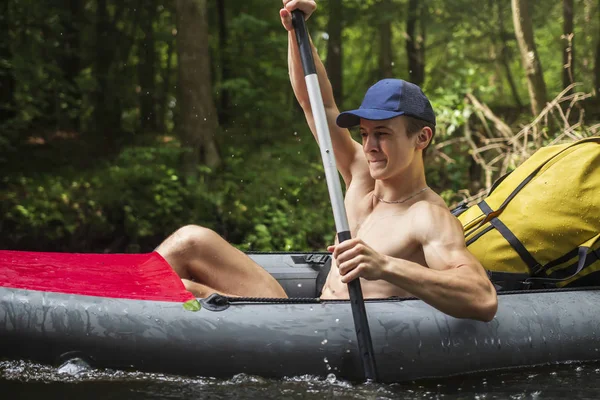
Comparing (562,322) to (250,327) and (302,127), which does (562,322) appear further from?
(302,127)

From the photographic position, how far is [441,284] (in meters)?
2.78

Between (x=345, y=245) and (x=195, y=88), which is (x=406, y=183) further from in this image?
(x=195, y=88)

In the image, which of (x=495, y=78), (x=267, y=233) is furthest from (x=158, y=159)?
(x=495, y=78)

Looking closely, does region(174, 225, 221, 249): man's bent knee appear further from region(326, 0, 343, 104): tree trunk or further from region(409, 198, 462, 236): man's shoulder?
region(326, 0, 343, 104): tree trunk

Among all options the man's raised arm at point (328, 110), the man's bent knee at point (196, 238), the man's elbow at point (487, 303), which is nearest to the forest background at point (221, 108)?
the man's raised arm at point (328, 110)

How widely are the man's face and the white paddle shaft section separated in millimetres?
146

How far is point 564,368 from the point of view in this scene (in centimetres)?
329

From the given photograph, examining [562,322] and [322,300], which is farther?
[562,322]

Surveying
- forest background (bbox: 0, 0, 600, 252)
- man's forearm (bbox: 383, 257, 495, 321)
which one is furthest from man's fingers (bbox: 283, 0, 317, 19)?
forest background (bbox: 0, 0, 600, 252)

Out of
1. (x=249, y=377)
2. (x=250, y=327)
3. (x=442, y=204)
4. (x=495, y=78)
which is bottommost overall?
(x=249, y=377)

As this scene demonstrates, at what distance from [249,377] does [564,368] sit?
1.32 m

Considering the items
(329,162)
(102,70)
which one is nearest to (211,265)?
(329,162)

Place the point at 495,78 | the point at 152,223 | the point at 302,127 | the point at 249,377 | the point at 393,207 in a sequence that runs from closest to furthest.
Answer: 1. the point at 249,377
2. the point at 393,207
3. the point at 152,223
4. the point at 302,127
5. the point at 495,78

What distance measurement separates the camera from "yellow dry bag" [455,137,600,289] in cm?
346
